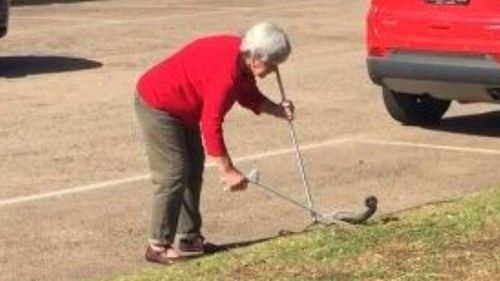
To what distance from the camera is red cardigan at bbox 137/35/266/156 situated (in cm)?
641

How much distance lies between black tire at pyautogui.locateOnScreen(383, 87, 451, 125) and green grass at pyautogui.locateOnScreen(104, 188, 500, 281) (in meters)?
3.71

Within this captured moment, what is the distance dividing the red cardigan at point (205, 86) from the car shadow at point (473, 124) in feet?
14.4

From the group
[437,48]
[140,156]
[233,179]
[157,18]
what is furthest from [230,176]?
[157,18]

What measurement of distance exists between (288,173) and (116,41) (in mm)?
9462

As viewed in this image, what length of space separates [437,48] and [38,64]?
22.5 ft

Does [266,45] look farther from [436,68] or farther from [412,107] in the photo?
[412,107]

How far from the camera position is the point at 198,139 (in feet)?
22.7

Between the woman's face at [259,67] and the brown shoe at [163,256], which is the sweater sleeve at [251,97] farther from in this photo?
the brown shoe at [163,256]

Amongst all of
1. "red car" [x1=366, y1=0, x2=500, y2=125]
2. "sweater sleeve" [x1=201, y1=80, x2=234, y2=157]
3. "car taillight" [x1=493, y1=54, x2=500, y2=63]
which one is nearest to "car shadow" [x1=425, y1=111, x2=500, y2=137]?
"red car" [x1=366, y1=0, x2=500, y2=125]

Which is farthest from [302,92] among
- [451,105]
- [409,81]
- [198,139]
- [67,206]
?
[198,139]

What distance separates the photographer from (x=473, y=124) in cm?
1129

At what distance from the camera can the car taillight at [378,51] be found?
34.8ft

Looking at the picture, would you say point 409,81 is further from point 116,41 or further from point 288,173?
point 116,41

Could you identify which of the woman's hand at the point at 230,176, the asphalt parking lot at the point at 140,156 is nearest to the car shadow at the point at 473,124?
the asphalt parking lot at the point at 140,156
